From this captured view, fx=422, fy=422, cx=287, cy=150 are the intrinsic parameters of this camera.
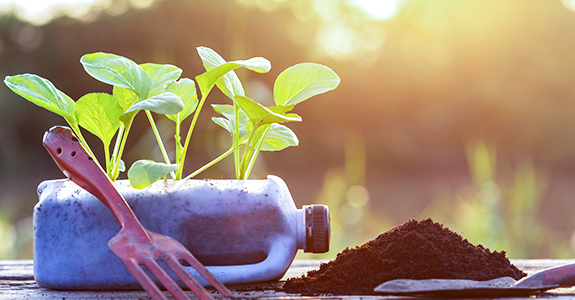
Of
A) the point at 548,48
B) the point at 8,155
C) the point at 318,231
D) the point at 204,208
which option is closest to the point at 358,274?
the point at 318,231

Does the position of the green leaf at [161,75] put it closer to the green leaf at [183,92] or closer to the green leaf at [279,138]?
the green leaf at [183,92]

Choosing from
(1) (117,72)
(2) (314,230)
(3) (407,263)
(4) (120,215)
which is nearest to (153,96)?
(1) (117,72)

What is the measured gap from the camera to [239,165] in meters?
0.61

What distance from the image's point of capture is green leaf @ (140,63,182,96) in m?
0.58

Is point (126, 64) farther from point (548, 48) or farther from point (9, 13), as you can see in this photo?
point (548, 48)

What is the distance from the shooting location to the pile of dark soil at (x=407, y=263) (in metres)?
0.49

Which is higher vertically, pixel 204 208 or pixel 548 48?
pixel 548 48

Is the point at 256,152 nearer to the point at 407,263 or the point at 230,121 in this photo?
the point at 230,121

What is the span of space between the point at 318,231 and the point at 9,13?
428cm

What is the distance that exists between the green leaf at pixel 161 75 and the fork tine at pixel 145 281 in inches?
9.6

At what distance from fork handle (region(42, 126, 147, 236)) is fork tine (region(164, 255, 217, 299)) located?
2.3 inches

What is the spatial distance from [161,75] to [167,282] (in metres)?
0.31

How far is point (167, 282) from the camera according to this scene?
404 mm

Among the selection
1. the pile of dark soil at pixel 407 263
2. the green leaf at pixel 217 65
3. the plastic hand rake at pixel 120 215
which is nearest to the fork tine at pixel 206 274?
the plastic hand rake at pixel 120 215
